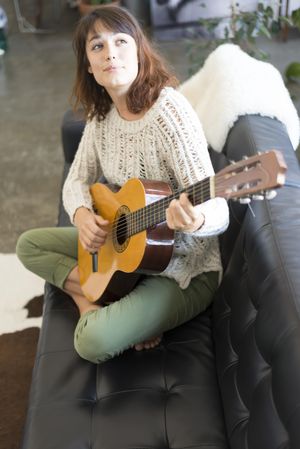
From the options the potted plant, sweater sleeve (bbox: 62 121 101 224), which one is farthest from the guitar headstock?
the potted plant

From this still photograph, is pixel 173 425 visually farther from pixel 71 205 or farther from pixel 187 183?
pixel 71 205

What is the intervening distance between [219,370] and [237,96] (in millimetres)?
788

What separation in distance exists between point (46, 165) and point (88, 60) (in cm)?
138

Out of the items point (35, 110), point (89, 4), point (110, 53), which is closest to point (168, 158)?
point (110, 53)

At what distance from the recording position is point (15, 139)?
9.57 feet

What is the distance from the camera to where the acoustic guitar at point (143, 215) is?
2.67 feet

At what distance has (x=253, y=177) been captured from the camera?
0.81m

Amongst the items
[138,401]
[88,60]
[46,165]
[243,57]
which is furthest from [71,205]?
[46,165]

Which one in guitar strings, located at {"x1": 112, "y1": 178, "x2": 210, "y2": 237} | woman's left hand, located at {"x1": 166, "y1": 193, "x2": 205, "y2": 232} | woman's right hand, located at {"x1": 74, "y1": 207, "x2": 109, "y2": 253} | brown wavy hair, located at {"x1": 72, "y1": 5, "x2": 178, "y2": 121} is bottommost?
woman's right hand, located at {"x1": 74, "y1": 207, "x2": 109, "y2": 253}

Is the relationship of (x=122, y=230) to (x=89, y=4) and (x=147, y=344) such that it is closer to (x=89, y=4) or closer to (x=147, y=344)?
(x=147, y=344)

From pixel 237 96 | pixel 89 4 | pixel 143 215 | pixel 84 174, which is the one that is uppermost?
pixel 237 96

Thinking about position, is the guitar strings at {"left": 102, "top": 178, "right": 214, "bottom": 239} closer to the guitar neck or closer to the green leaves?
the guitar neck

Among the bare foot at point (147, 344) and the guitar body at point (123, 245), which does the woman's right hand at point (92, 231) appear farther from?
the bare foot at point (147, 344)

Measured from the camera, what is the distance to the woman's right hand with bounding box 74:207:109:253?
138 centimetres
